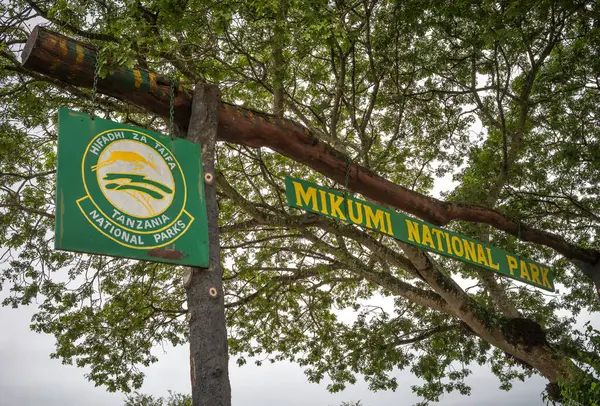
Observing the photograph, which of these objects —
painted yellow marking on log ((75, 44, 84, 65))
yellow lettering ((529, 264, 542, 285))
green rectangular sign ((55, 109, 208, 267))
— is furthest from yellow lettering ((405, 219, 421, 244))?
painted yellow marking on log ((75, 44, 84, 65))

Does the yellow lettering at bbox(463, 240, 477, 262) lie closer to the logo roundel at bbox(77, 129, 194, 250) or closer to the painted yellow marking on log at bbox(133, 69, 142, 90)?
the logo roundel at bbox(77, 129, 194, 250)

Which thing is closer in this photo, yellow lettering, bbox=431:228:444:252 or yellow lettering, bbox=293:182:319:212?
yellow lettering, bbox=293:182:319:212

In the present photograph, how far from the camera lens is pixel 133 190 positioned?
11.2ft

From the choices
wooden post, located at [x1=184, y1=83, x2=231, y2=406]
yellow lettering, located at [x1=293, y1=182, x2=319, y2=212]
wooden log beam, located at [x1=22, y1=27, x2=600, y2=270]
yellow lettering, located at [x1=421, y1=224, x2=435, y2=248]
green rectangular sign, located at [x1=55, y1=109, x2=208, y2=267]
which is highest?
wooden log beam, located at [x1=22, y1=27, x2=600, y2=270]

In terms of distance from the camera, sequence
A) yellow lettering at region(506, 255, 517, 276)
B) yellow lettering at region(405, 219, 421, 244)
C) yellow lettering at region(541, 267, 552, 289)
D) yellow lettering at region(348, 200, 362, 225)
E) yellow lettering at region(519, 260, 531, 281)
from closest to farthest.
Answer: yellow lettering at region(348, 200, 362, 225)
yellow lettering at region(405, 219, 421, 244)
yellow lettering at region(506, 255, 517, 276)
yellow lettering at region(519, 260, 531, 281)
yellow lettering at region(541, 267, 552, 289)

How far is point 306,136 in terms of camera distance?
5363 mm

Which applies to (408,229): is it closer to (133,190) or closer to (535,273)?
(535,273)

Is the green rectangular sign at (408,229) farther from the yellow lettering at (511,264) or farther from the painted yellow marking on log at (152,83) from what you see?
the painted yellow marking on log at (152,83)

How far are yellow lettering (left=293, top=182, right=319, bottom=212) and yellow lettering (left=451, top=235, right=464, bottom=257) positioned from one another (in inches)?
66.2

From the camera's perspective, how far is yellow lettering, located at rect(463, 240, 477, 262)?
18.5 ft

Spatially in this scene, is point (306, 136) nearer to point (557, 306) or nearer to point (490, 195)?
point (490, 195)

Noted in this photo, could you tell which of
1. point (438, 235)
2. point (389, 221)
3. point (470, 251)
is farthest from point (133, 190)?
point (470, 251)

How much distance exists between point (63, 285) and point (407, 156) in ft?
21.6

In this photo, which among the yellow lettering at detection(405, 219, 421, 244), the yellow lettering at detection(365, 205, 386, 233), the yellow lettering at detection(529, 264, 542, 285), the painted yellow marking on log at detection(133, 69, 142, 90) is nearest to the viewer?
the painted yellow marking on log at detection(133, 69, 142, 90)
